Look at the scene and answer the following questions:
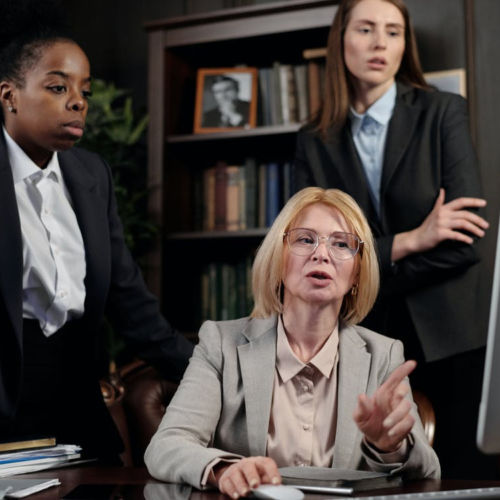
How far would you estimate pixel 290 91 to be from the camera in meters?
3.21

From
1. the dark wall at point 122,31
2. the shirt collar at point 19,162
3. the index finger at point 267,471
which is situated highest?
the dark wall at point 122,31

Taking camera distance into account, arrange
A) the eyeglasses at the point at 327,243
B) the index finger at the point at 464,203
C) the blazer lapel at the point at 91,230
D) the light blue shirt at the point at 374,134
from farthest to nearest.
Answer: the light blue shirt at the point at 374,134 → the index finger at the point at 464,203 → the blazer lapel at the point at 91,230 → the eyeglasses at the point at 327,243

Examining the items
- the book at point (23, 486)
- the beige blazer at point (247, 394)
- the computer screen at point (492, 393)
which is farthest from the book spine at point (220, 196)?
the computer screen at point (492, 393)

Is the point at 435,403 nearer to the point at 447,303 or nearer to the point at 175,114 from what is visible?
the point at 447,303

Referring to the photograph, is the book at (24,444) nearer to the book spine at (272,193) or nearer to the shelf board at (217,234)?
the shelf board at (217,234)

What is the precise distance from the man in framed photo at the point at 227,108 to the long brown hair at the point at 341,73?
2.79 ft

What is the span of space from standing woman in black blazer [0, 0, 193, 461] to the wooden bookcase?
1.17 meters

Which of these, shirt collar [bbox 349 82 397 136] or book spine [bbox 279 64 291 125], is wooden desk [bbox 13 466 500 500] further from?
book spine [bbox 279 64 291 125]

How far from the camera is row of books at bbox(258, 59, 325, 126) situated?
10.3ft

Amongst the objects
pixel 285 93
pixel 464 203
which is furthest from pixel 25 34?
pixel 285 93

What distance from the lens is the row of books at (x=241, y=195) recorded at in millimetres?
3225

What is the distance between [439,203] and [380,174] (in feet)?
0.78

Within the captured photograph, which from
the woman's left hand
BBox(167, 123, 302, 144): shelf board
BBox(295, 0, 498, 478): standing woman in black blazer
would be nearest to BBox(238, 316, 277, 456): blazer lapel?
the woman's left hand

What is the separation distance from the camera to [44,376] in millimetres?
1903
